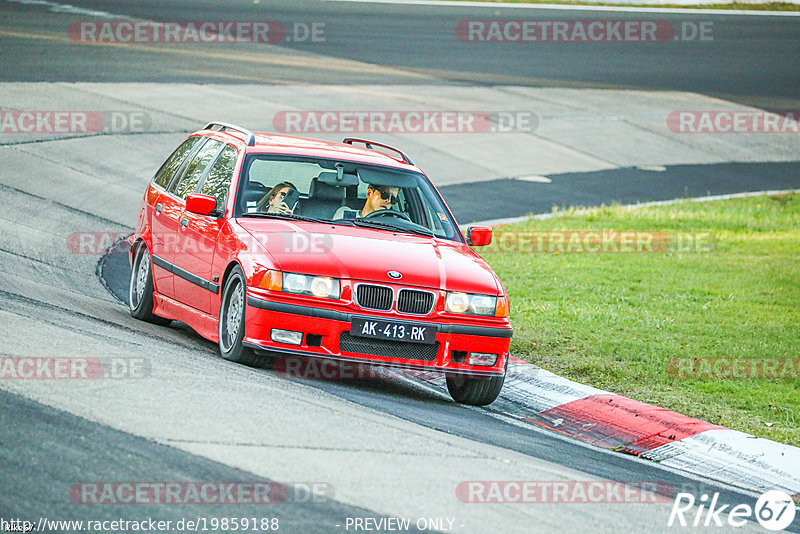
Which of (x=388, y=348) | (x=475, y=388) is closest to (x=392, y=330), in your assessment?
(x=388, y=348)

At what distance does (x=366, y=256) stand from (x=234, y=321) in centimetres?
103

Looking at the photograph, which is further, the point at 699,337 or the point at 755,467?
the point at 699,337

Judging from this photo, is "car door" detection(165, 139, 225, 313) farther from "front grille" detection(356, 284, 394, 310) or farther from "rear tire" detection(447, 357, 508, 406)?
"rear tire" detection(447, 357, 508, 406)

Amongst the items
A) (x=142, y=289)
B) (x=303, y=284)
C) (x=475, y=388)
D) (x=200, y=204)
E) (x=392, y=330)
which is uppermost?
(x=200, y=204)

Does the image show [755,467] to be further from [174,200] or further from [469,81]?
[469,81]

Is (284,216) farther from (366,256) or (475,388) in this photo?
(475,388)

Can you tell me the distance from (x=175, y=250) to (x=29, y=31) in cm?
2143

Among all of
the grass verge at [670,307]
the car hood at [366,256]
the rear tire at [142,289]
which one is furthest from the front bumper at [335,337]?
the rear tire at [142,289]

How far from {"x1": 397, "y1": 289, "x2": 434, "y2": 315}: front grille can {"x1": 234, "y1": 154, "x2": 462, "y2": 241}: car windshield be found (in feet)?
3.45

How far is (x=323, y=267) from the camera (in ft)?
26.8

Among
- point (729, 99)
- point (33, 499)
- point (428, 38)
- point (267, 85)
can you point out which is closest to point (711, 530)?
point (33, 499)

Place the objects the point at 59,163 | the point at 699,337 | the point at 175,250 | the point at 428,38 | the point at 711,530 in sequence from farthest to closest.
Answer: the point at 428,38, the point at 59,163, the point at 699,337, the point at 175,250, the point at 711,530

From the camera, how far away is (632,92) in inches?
1244

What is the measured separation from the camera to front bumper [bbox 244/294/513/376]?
8070mm
